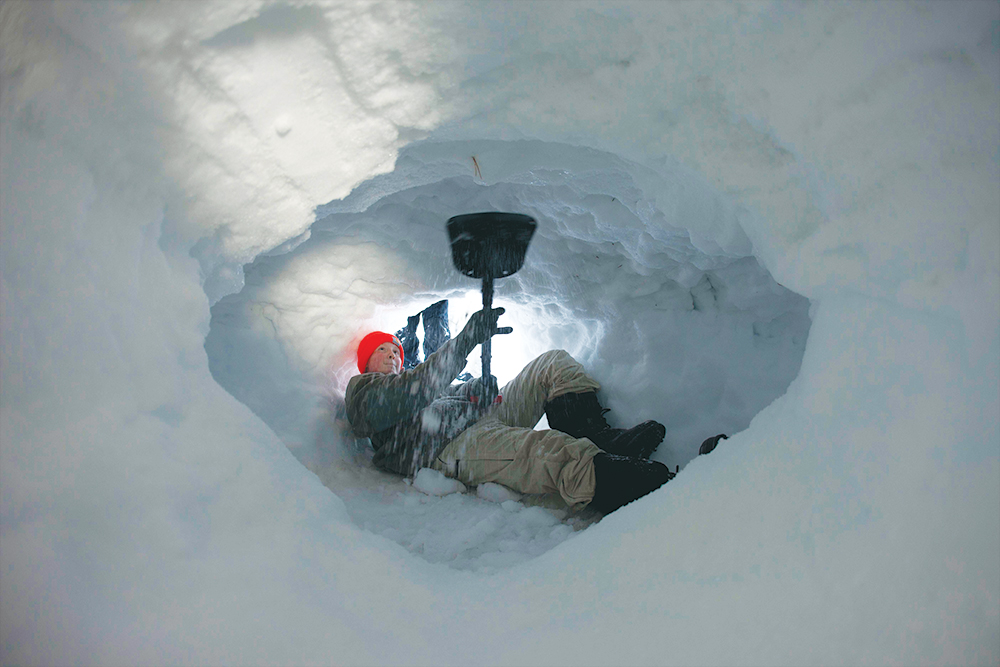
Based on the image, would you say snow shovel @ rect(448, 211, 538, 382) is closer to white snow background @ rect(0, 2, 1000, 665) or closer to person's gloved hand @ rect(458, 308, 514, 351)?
person's gloved hand @ rect(458, 308, 514, 351)

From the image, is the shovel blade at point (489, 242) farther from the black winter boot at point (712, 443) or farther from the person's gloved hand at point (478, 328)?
the black winter boot at point (712, 443)

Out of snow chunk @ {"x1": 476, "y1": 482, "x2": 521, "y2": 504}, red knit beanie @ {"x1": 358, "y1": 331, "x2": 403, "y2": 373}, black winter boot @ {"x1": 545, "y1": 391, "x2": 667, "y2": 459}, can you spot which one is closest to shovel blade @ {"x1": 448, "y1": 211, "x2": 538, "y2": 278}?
red knit beanie @ {"x1": 358, "y1": 331, "x2": 403, "y2": 373}

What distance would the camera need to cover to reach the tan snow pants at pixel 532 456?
201 cm

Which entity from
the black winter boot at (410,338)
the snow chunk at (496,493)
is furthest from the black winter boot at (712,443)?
the black winter boot at (410,338)

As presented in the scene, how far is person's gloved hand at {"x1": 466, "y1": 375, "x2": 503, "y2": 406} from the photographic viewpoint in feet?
9.30

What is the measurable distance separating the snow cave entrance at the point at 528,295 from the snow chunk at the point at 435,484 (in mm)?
24

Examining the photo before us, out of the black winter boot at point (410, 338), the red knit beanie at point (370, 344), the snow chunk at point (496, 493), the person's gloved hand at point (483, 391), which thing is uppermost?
the black winter boot at point (410, 338)

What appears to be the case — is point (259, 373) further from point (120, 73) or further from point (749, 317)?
point (749, 317)

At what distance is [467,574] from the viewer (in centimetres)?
134

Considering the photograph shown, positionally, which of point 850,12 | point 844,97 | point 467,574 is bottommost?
point 467,574

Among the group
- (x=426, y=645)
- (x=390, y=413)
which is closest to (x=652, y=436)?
(x=390, y=413)

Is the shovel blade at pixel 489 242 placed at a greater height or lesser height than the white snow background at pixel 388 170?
greater

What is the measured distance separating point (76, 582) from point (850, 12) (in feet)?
4.99

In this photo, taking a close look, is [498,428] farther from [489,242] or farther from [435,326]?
[435,326]
